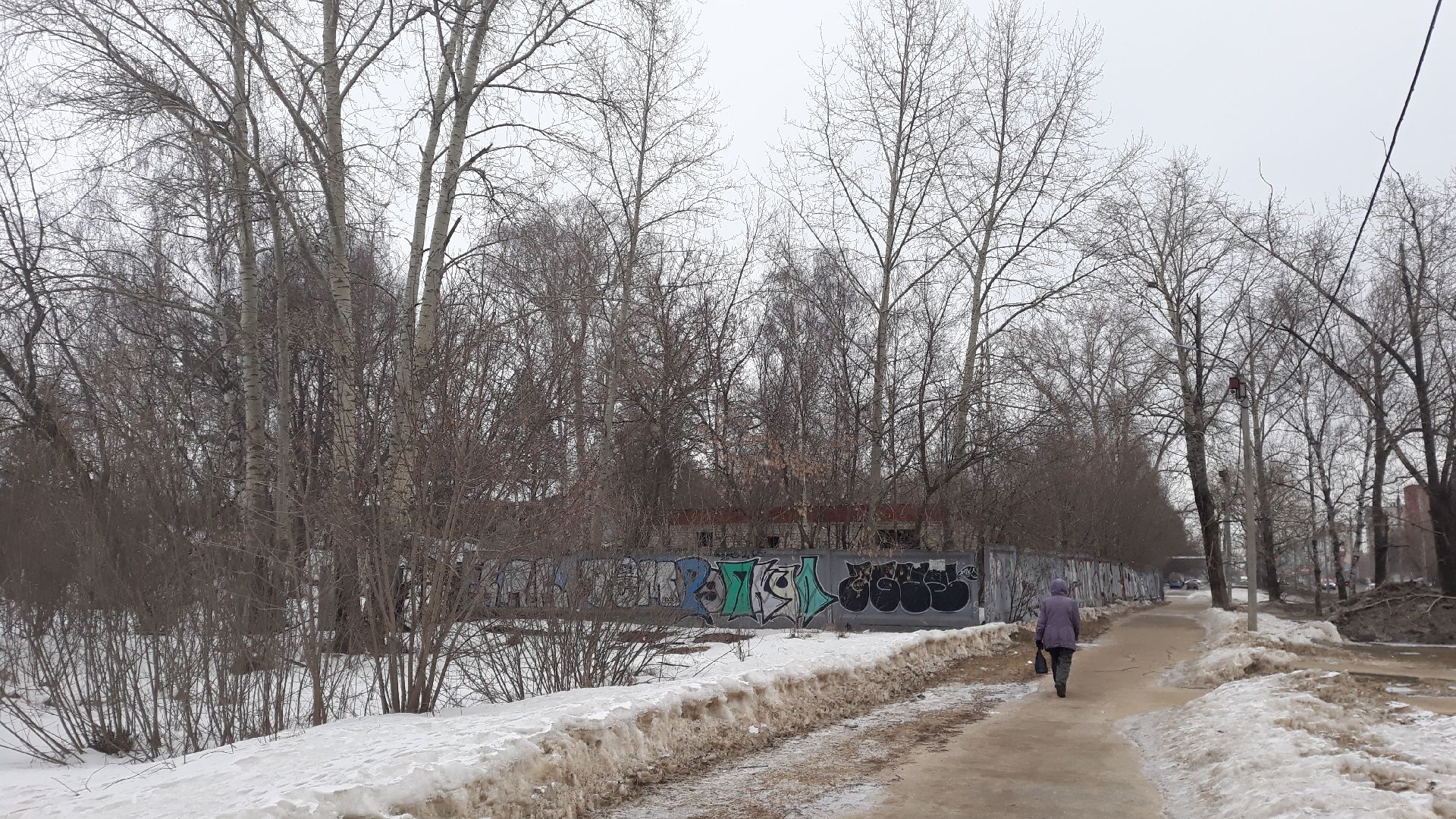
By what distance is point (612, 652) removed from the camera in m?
10.5

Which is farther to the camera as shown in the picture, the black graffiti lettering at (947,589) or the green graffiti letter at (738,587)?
the green graffiti letter at (738,587)

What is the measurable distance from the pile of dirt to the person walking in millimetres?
17363

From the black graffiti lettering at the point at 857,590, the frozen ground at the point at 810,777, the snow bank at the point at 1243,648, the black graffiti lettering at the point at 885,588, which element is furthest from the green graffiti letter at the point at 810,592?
the frozen ground at the point at 810,777

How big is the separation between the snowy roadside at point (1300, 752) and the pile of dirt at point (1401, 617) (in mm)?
16143

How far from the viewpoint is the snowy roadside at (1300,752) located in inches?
230

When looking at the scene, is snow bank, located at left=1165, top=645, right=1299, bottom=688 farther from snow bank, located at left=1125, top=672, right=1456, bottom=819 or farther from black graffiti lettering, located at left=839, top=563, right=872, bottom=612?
black graffiti lettering, located at left=839, top=563, right=872, bottom=612

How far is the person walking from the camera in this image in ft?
43.7

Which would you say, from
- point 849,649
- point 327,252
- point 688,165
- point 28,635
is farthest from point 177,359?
point 849,649

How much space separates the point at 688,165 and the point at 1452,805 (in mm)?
21438

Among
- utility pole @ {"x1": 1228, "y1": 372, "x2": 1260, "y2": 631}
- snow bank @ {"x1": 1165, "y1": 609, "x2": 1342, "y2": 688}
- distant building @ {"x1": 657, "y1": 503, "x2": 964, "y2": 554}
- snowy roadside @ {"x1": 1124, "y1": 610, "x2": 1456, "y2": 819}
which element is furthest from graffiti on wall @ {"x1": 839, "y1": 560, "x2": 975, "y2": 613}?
snowy roadside @ {"x1": 1124, "y1": 610, "x2": 1456, "y2": 819}

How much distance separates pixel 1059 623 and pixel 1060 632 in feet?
0.47

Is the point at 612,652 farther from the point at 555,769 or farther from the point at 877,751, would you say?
the point at 555,769

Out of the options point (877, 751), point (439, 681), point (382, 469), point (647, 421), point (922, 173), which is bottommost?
point (877, 751)

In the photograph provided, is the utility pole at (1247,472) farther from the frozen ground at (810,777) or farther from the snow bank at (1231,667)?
the frozen ground at (810,777)
